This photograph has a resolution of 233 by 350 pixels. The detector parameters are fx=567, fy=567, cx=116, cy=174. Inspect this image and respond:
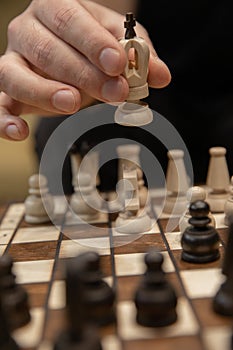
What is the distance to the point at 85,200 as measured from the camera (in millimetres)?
1384

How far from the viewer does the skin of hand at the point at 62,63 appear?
1.16 meters

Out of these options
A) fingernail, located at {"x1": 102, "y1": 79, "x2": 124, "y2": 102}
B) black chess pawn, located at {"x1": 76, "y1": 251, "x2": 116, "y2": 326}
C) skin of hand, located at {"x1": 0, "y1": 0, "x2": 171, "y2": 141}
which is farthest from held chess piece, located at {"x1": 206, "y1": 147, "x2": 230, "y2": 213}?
black chess pawn, located at {"x1": 76, "y1": 251, "x2": 116, "y2": 326}

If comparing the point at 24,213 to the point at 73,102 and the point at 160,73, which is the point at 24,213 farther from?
the point at 160,73

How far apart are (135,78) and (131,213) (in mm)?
301

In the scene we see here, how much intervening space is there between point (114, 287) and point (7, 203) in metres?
0.68

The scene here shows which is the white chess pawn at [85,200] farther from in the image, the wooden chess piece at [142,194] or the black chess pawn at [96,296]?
the black chess pawn at [96,296]

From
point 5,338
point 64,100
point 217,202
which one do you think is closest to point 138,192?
point 217,202

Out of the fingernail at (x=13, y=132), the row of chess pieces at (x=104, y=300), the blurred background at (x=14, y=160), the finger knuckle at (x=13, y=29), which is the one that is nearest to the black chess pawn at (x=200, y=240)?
the row of chess pieces at (x=104, y=300)

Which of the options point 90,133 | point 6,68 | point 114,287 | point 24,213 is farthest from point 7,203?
point 114,287

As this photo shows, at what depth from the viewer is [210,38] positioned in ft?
6.56

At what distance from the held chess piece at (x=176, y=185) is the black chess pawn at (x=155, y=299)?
498mm

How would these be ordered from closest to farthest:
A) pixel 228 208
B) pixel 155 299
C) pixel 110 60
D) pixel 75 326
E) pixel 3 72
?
pixel 75 326
pixel 155 299
pixel 110 60
pixel 228 208
pixel 3 72

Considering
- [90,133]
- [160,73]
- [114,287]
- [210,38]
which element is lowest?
[114,287]

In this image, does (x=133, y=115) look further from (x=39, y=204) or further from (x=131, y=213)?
(x=39, y=204)
